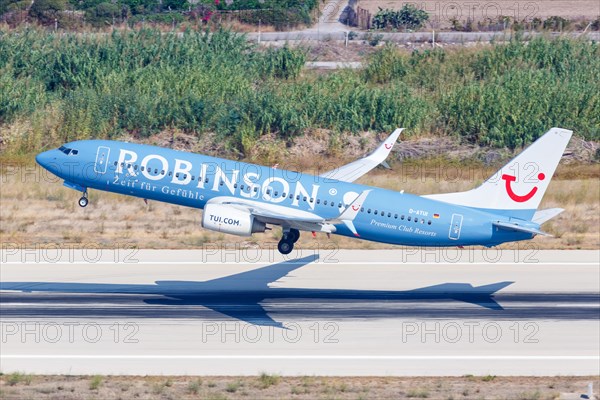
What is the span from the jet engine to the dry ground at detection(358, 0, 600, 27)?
72.4m

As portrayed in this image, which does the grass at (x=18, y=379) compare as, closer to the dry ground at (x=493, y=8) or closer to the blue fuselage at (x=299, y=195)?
the blue fuselage at (x=299, y=195)

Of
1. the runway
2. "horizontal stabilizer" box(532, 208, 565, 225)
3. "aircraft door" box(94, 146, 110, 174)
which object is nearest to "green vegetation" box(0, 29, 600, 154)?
the runway

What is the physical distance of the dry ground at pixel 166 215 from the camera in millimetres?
59562

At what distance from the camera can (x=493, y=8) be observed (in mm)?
115125

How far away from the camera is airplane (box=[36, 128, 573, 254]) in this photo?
46000 mm

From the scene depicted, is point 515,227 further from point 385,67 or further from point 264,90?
point 385,67

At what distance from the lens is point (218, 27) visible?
10088cm

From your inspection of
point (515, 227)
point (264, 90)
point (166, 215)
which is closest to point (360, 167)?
point (515, 227)

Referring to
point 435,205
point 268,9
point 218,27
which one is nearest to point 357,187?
point 435,205

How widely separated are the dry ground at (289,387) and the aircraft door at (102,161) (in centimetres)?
1312

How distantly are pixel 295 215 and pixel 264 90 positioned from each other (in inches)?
1540

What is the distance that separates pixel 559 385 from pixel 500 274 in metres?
16.2

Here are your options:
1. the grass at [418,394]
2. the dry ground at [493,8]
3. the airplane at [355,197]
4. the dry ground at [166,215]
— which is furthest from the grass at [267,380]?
the dry ground at [493,8]

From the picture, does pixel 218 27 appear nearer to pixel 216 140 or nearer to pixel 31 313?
pixel 216 140
